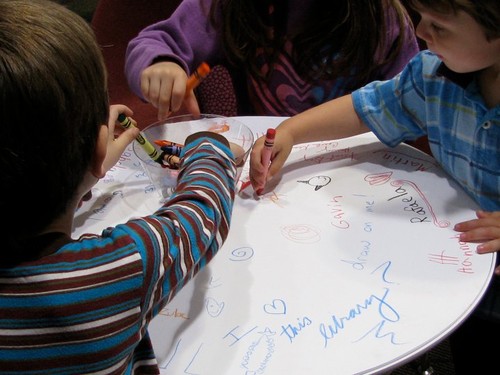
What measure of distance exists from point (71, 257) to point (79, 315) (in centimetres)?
5

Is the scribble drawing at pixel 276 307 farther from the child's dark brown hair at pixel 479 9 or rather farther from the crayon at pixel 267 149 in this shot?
the child's dark brown hair at pixel 479 9

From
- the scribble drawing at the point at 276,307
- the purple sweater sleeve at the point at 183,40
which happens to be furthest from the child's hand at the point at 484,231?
the purple sweater sleeve at the point at 183,40

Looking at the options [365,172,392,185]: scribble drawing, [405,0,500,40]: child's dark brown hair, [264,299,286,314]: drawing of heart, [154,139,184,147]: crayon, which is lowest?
[264,299,286,314]: drawing of heart

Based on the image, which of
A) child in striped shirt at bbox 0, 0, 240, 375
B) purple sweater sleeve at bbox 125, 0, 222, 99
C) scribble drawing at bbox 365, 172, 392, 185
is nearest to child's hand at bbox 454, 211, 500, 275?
scribble drawing at bbox 365, 172, 392, 185

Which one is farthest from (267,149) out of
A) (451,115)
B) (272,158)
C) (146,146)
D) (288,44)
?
(288,44)

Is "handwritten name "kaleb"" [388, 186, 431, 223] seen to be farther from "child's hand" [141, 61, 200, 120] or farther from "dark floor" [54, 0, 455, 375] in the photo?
"dark floor" [54, 0, 455, 375]

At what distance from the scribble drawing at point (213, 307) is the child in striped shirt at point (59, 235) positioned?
8 centimetres

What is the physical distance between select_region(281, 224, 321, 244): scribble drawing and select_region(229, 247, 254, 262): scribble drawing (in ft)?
0.17

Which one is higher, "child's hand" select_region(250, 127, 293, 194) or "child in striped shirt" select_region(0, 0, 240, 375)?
"child in striped shirt" select_region(0, 0, 240, 375)

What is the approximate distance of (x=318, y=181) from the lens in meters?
0.77

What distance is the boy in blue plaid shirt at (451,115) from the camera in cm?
66

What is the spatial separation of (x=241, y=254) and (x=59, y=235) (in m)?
0.25

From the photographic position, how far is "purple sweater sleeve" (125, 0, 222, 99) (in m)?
1.03

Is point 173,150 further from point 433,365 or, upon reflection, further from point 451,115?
point 433,365
